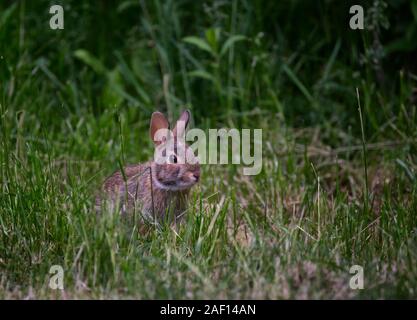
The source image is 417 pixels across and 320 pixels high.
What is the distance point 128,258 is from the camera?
12.8 ft

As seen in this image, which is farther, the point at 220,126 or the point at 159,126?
the point at 220,126

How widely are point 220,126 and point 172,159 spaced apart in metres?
1.43

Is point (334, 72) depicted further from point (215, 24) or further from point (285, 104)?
point (215, 24)

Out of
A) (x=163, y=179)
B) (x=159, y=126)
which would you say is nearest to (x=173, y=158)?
(x=163, y=179)

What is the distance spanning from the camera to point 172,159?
4.75 metres

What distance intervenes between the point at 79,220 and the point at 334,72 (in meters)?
3.05

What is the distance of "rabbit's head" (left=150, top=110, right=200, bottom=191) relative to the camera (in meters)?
4.71

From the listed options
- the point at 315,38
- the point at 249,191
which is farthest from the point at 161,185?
the point at 315,38

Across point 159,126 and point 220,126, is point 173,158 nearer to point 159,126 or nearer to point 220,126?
point 159,126

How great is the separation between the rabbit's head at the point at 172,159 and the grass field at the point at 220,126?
0.20 meters

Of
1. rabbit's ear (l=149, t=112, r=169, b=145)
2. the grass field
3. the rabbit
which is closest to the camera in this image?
the grass field

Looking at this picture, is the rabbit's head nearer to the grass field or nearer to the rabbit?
the rabbit

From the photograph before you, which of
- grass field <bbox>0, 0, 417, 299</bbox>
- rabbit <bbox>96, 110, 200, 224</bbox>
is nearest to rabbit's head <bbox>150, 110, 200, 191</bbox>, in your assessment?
rabbit <bbox>96, 110, 200, 224</bbox>

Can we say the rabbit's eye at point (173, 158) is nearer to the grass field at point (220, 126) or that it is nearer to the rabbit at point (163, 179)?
the rabbit at point (163, 179)
